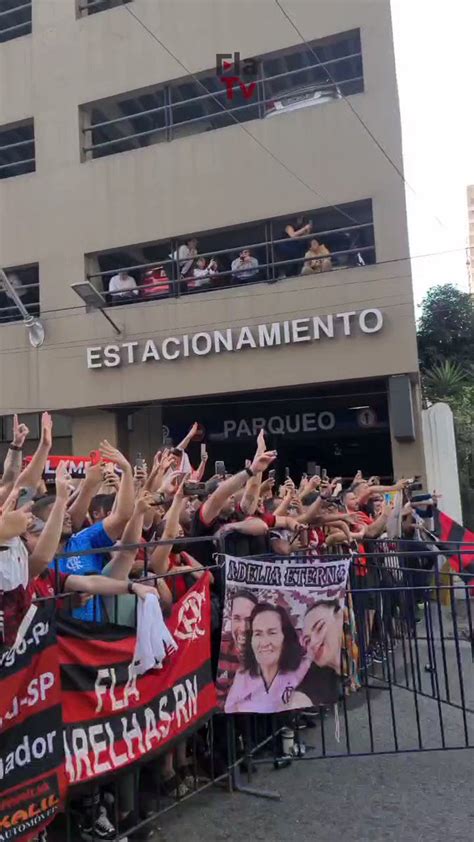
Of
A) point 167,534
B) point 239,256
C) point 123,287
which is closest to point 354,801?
point 167,534

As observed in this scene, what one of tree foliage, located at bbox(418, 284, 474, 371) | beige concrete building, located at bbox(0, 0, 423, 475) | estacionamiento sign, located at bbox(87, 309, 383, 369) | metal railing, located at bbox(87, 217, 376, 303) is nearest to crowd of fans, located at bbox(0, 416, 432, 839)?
estacionamiento sign, located at bbox(87, 309, 383, 369)

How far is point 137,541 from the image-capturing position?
4.23 m

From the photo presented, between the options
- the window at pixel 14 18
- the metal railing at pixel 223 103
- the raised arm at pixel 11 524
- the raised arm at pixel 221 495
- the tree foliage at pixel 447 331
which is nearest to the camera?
the raised arm at pixel 11 524

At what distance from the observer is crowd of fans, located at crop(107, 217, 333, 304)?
1590 centimetres

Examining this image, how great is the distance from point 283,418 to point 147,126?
855 cm

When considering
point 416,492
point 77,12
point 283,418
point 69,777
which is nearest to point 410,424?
point 416,492

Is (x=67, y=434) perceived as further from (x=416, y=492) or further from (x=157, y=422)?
(x=416, y=492)

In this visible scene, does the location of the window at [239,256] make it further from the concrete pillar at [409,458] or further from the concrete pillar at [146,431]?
the concrete pillar at [409,458]

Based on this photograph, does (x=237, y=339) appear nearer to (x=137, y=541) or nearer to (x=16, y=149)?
(x=16, y=149)

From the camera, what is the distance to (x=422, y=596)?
612 cm

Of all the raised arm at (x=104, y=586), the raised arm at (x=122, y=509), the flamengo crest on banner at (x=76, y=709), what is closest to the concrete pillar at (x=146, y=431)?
the raised arm at (x=122, y=509)

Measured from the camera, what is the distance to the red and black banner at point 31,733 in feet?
10.0

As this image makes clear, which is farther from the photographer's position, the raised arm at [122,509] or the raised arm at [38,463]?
the raised arm at [38,463]

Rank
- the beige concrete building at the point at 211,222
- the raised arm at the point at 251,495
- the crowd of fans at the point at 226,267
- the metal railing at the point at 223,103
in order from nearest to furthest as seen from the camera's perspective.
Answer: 1. the raised arm at the point at 251,495
2. the beige concrete building at the point at 211,222
3. the crowd of fans at the point at 226,267
4. the metal railing at the point at 223,103
